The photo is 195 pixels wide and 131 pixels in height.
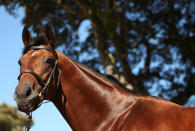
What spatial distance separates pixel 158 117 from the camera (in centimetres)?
327

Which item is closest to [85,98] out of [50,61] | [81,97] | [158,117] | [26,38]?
[81,97]

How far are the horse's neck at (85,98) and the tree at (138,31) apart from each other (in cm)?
823

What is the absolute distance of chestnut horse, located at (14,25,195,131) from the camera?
10.9 feet

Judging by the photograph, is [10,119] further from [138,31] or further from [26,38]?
[26,38]

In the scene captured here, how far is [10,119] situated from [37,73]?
12.9 metres

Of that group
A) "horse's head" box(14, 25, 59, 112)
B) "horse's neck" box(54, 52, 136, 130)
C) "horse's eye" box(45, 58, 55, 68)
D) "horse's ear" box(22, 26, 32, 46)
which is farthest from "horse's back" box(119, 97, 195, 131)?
"horse's ear" box(22, 26, 32, 46)

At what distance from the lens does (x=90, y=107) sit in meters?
3.63

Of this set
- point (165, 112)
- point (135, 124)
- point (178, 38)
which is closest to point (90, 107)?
point (135, 124)

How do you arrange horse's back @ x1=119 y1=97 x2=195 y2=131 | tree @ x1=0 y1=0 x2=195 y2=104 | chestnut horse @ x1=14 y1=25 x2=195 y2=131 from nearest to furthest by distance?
horse's back @ x1=119 y1=97 x2=195 y2=131 → chestnut horse @ x1=14 y1=25 x2=195 y2=131 → tree @ x1=0 y1=0 x2=195 y2=104

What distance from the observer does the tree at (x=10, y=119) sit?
49.3ft

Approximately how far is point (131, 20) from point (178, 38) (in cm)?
247

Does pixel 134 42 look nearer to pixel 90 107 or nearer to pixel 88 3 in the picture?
pixel 88 3

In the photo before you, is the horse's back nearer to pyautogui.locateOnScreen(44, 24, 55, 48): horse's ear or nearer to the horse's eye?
the horse's eye

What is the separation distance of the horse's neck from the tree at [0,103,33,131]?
1163 cm
